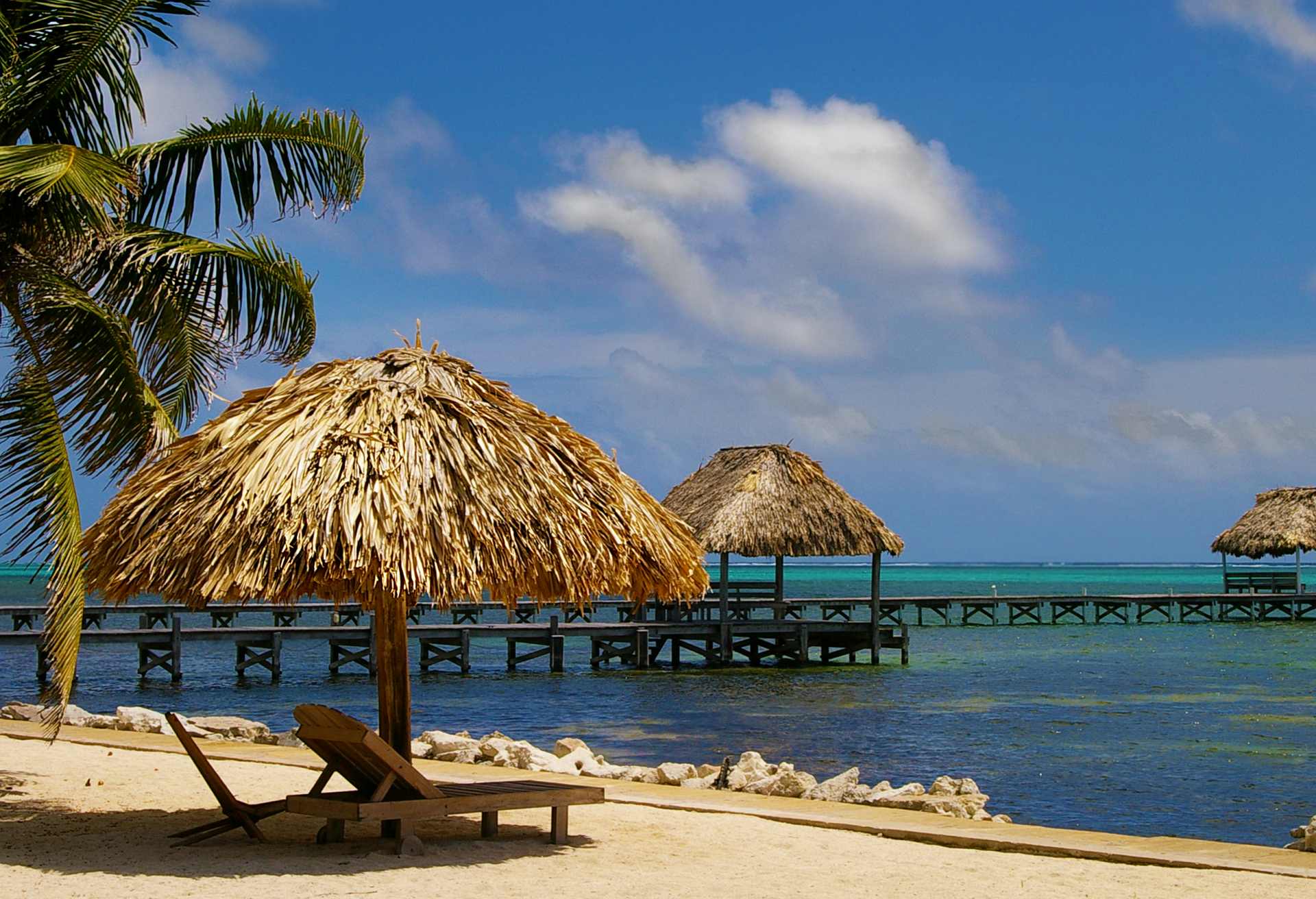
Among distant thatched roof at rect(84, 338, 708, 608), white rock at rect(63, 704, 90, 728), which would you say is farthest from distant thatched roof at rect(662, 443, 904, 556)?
distant thatched roof at rect(84, 338, 708, 608)

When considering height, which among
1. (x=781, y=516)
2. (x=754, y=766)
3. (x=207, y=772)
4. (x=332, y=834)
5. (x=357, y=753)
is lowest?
(x=754, y=766)

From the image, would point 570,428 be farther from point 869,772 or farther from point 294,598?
point 869,772

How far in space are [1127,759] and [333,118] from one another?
40.6 feet

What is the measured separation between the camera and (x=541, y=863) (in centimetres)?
772

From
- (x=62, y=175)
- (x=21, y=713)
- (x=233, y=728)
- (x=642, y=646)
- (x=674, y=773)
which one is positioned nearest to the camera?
(x=62, y=175)

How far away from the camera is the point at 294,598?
7.63 meters

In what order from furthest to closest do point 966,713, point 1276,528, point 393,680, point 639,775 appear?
point 1276,528 → point 966,713 → point 639,775 → point 393,680

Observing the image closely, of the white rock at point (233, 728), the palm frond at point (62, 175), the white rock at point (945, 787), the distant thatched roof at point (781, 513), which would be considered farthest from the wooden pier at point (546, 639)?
the palm frond at point (62, 175)

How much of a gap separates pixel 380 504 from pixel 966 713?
16478 mm

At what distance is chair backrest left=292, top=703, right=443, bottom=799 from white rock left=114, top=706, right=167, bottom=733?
833 centimetres

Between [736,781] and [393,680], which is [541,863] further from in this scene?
[736,781]

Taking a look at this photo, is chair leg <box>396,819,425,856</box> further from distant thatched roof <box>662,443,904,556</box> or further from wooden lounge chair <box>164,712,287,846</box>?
distant thatched roof <box>662,443,904,556</box>

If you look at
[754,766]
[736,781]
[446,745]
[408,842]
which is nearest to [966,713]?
[754,766]

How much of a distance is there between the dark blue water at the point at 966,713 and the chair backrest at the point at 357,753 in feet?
24.1
